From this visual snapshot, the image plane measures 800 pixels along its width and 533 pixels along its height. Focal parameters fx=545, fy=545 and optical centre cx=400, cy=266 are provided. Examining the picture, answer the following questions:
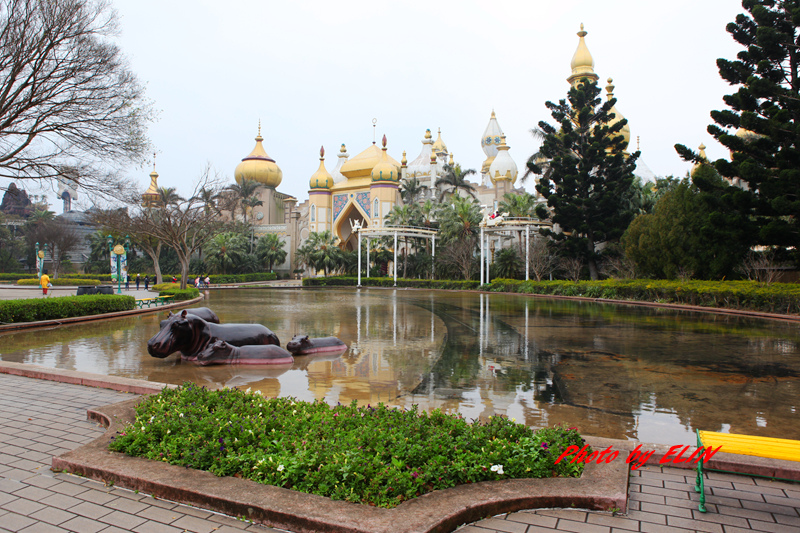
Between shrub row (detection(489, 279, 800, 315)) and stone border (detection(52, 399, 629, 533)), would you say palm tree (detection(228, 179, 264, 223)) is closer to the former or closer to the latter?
shrub row (detection(489, 279, 800, 315))

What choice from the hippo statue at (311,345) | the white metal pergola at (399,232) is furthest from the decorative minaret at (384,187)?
the hippo statue at (311,345)

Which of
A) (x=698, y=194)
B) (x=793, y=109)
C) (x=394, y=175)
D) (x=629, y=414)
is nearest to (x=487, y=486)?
(x=629, y=414)

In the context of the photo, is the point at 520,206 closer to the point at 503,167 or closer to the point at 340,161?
the point at 503,167

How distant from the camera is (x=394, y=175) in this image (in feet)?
153

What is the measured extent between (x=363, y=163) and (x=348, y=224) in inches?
229

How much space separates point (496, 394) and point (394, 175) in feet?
136

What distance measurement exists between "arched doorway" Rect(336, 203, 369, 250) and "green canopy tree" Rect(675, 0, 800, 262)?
3281 centimetres

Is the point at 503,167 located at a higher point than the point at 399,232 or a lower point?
higher

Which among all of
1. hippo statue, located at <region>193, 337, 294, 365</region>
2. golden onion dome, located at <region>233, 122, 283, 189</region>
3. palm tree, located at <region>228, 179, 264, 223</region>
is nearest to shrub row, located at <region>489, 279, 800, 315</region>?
hippo statue, located at <region>193, 337, 294, 365</region>

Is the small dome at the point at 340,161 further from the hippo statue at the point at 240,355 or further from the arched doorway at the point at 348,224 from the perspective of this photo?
the hippo statue at the point at 240,355

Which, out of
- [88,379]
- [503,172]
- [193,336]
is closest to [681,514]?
[88,379]

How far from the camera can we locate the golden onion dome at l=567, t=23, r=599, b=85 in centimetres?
3731

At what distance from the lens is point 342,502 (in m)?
3.03

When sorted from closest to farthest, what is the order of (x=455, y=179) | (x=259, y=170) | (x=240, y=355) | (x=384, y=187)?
(x=240, y=355) → (x=455, y=179) → (x=384, y=187) → (x=259, y=170)
